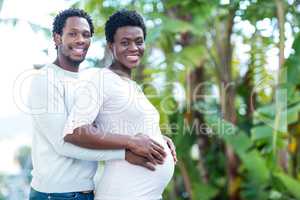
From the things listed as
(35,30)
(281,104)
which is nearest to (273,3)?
(281,104)

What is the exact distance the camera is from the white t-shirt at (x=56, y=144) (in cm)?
114

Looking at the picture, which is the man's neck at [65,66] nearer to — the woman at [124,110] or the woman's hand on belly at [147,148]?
the woman at [124,110]

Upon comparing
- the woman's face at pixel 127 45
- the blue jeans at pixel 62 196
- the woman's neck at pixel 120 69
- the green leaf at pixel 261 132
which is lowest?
→ the green leaf at pixel 261 132

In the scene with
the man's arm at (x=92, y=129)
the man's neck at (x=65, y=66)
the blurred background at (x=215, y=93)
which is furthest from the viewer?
the blurred background at (x=215, y=93)

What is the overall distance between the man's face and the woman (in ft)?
0.19

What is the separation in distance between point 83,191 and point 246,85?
2535mm

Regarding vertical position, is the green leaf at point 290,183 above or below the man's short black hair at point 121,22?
below

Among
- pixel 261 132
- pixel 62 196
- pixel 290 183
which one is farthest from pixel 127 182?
pixel 290 183

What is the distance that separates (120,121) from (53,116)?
0.16 m

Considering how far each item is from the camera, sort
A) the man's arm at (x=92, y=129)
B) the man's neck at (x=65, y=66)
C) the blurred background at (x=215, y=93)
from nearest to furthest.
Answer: the man's arm at (x=92, y=129) → the man's neck at (x=65, y=66) → the blurred background at (x=215, y=93)

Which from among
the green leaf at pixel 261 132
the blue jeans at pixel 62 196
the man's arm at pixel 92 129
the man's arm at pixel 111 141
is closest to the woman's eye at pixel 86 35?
the man's arm at pixel 92 129

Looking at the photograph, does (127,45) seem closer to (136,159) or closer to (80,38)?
(80,38)

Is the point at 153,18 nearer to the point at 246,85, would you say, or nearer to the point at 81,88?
the point at 246,85

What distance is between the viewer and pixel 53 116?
3.77 feet
